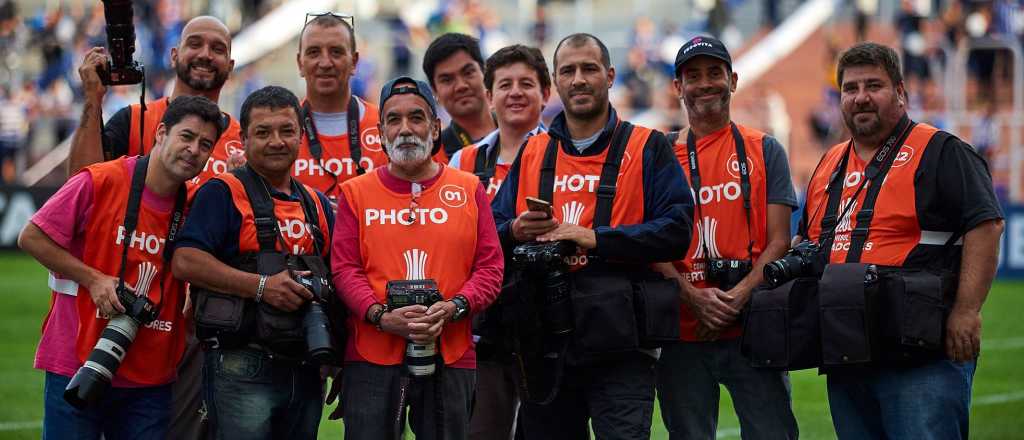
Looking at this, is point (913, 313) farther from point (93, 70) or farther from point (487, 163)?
point (93, 70)

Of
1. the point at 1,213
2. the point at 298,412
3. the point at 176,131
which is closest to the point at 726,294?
the point at 298,412

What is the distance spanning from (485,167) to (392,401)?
1.83 meters

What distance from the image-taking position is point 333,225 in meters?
6.59

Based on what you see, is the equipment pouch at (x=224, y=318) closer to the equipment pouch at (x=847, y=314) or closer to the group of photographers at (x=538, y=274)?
the group of photographers at (x=538, y=274)

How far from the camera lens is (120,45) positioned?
6.55m

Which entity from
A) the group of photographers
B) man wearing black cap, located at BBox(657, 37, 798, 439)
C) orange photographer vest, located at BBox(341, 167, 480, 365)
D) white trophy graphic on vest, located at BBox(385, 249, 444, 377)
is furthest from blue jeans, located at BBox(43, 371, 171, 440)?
man wearing black cap, located at BBox(657, 37, 798, 439)

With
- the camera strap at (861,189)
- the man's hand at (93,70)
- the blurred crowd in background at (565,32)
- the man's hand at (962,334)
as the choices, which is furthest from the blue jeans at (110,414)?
the blurred crowd in background at (565,32)

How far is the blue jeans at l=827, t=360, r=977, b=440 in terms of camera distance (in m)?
5.99

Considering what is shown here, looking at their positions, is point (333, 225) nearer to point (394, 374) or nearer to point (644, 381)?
point (394, 374)

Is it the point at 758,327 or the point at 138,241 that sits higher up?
the point at 138,241

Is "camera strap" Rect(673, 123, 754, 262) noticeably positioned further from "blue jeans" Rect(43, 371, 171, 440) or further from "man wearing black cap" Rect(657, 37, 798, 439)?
"blue jeans" Rect(43, 371, 171, 440)

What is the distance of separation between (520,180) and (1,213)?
61.6ft

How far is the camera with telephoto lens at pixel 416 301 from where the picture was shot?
235 inches

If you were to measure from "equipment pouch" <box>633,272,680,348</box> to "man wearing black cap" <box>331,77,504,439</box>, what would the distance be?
0.68 meters
